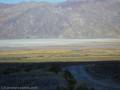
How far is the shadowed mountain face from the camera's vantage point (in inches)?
472

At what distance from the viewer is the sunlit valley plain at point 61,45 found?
459 inches

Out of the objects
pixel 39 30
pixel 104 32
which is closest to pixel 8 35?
pixel 39 30

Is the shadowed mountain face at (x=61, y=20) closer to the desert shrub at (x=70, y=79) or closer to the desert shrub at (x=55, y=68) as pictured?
the desert shrub at (x=55, y=68)

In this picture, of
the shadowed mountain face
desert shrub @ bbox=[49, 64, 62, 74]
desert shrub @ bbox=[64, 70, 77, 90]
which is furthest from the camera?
the shadowed mountain face

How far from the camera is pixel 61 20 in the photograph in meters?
12.0

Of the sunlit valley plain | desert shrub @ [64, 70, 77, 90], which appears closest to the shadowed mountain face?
the sunlit valley plain

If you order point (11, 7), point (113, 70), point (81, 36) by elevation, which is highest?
point (11, 7)

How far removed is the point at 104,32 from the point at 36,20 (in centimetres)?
255

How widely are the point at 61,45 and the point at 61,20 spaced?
36.3 inches

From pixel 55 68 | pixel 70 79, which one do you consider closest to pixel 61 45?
pixel 55 68

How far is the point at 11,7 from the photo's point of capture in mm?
12195

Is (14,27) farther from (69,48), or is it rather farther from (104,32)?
(104,32)

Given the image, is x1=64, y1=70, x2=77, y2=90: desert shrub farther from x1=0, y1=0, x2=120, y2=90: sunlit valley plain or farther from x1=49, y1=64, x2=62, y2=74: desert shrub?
x1=49, y1=64, x2=62, y2=74: desert shrub

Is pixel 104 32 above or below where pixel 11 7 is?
below
